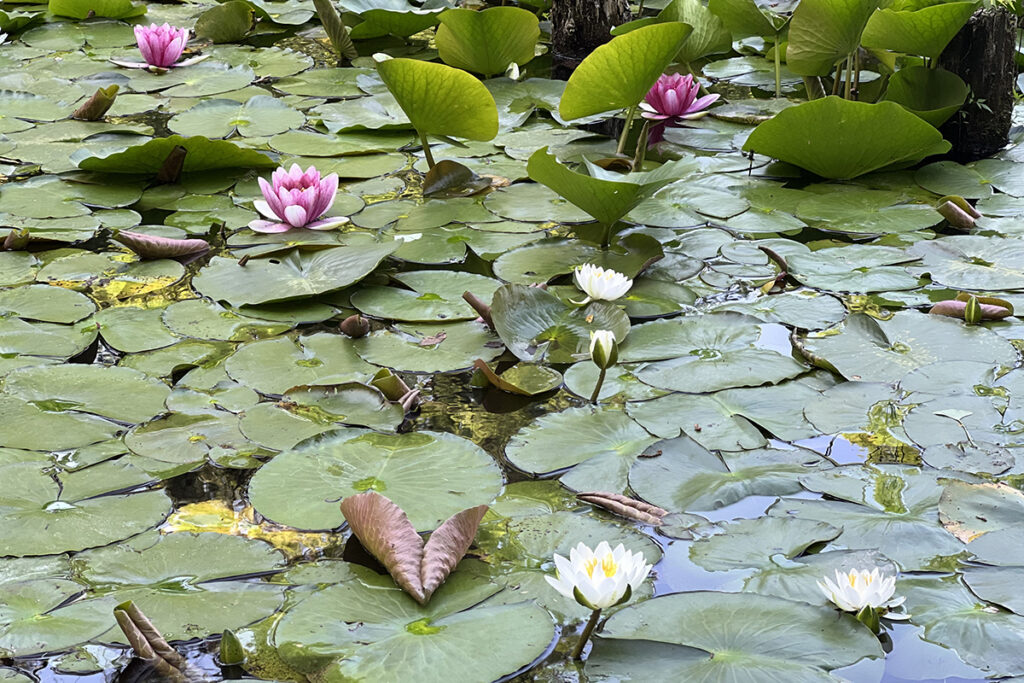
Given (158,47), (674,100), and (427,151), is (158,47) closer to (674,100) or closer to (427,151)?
(427,151)

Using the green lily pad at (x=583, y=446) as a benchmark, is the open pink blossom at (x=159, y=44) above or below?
above

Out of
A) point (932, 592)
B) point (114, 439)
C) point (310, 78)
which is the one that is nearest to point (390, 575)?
point (114, 439)

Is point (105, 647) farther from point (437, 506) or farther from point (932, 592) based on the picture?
point (932, 592)

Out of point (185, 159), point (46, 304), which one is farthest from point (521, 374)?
point (185, 159)

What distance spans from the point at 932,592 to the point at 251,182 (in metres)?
2.21

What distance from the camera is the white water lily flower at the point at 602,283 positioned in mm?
2174

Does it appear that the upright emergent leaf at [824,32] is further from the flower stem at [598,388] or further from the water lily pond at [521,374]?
the flower stem at [598,388]

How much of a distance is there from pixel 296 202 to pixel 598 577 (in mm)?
1665

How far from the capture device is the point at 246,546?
1.50 metres

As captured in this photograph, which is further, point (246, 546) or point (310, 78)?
point (310, 78)

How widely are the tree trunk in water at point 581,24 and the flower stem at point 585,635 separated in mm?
3109

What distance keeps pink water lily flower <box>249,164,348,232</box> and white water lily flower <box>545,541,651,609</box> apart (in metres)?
1.58

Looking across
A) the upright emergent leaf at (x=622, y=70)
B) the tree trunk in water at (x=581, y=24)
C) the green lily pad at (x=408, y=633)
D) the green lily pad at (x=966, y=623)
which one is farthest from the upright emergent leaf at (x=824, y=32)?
the green lily pad at (x=408, y=633)

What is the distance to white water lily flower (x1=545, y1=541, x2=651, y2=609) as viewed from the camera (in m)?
1.20
